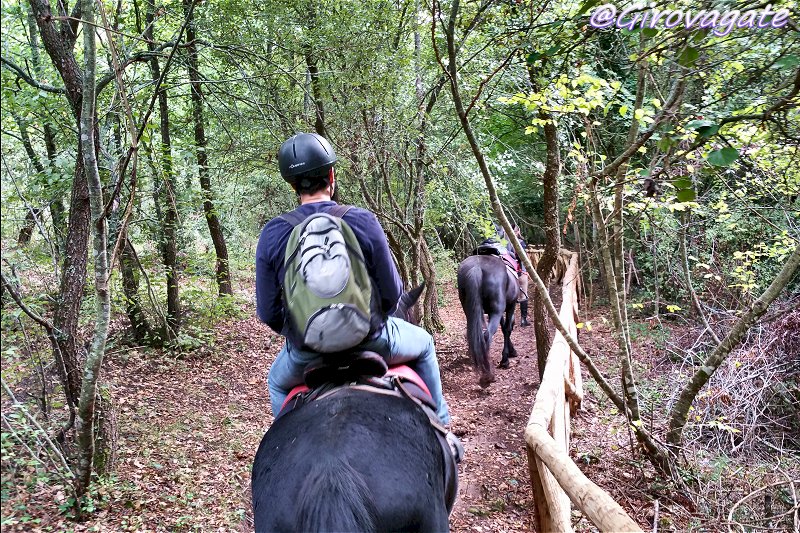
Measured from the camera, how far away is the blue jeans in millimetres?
2639

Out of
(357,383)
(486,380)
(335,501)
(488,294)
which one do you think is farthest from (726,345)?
(488,294)

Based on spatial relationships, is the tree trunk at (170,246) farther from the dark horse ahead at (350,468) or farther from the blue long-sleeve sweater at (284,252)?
the dark horse ahead at (350,468)

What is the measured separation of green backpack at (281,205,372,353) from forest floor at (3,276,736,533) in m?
1.12

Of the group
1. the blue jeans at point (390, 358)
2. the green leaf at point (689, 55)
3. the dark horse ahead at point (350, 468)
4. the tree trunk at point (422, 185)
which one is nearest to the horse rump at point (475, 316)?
the tree trunk at point (422, 185)

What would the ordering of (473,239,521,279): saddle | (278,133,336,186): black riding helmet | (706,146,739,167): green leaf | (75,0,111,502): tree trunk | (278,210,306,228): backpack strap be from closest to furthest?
(706,146,739,167): green leaf, (278,210,306,228): backpack strap, (278,133,336,186): black riding helmet, (75,0,111,502): tree trunk, (473,239,521,279): saddle

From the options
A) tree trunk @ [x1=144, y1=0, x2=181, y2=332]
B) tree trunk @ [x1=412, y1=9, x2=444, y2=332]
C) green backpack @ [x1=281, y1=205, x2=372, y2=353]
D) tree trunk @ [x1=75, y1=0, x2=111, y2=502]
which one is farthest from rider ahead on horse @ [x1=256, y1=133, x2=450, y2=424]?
tree trunk @ [x1=412, y1=9, x2=444, y2=332]

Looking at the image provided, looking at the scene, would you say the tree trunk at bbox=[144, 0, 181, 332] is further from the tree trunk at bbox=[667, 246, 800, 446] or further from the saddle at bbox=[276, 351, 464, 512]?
the tree trunk at bbox=[667, 246, 800, 446]

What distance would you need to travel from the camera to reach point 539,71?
4.96 meters

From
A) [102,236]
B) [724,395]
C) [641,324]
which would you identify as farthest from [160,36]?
[641,324]

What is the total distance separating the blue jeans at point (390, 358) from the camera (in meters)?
2.64

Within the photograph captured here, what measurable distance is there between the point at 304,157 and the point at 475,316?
16.0ft

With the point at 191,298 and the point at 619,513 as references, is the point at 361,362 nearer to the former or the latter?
the point at 619,513

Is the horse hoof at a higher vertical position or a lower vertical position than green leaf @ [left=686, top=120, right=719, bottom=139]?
lower

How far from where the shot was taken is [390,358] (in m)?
2.79
